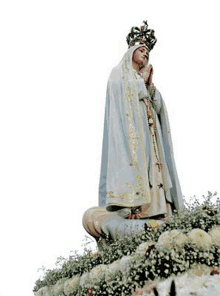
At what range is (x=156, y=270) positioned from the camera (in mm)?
2943

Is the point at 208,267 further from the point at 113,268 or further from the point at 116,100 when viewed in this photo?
the point at 116,100

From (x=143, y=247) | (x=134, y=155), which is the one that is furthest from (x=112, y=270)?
(x=134, y=155)

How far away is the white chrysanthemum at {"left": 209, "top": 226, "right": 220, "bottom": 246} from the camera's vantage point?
2983 millimetres

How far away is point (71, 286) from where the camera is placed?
3738 mm

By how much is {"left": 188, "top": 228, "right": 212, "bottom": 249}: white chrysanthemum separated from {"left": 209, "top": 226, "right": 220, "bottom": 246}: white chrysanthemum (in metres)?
0.05

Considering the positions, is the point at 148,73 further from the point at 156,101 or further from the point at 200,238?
the point at 200,238

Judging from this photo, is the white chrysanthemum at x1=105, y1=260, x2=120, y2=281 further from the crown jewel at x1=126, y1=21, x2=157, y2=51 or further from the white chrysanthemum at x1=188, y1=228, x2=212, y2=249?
the crown jewel at x1=126, y1=21, x2=157, y2=51

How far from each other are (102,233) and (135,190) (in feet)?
2.19

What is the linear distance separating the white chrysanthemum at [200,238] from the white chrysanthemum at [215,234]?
0.05 m

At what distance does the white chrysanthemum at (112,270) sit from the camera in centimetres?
326

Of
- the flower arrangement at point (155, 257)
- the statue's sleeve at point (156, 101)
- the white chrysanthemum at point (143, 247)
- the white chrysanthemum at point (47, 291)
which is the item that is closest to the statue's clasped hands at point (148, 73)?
the statue's sleeve at point (156, 101)

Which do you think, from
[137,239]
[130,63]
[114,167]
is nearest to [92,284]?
[137,239]

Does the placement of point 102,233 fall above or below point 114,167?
below

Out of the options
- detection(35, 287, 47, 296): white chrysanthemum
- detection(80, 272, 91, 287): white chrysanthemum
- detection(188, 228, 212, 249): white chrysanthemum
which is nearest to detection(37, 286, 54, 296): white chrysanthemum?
detection(35, 287, 47, 296): white chrysanthemum
